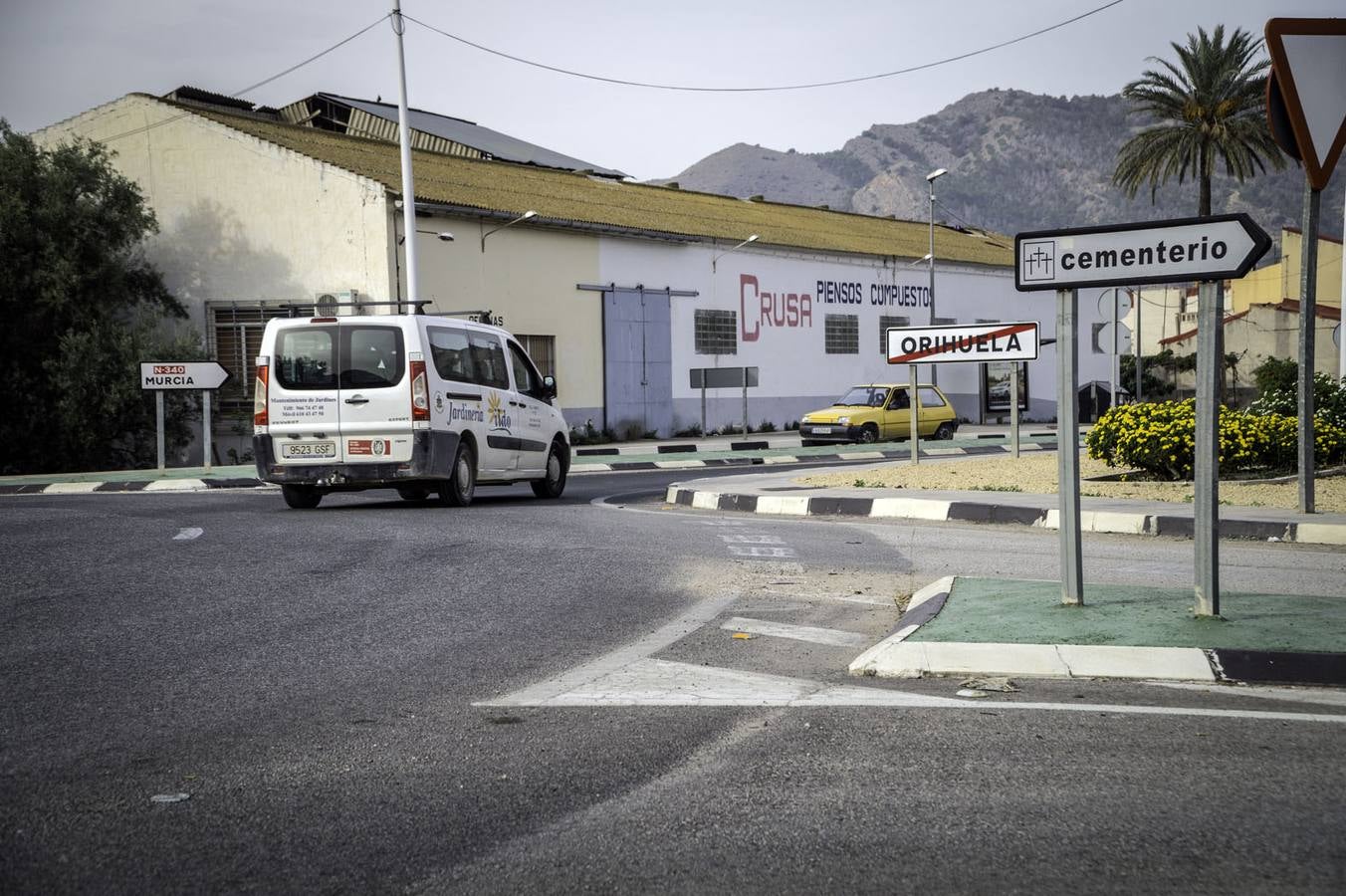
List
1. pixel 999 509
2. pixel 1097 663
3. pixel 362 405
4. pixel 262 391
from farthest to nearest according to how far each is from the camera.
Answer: pixel 262 391 → pixel 362 405 → pixel 999 509 → pixel 1097 663

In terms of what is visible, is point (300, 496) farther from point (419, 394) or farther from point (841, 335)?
point (841, 335)

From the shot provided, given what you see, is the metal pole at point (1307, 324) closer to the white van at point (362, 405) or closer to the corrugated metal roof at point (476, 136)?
the white van at point (362, 405)

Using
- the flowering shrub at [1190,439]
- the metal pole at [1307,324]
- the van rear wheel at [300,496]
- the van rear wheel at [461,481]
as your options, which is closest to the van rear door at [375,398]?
the van rear wheel at [461,481]

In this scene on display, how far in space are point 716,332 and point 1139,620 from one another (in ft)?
110

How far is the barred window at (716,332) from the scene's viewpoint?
39.0 meters

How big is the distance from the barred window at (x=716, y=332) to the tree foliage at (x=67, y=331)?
15.5 meters

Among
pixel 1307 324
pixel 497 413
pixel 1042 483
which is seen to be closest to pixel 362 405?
pixel 497 413

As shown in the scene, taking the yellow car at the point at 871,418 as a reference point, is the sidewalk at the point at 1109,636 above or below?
below

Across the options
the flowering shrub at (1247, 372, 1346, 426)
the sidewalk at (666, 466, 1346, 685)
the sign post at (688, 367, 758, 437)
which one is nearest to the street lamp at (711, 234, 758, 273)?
the sign post at (688, 367, 758, 437)

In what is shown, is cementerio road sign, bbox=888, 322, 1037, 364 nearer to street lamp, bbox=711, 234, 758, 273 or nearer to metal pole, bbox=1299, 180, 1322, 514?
metal pole, bbox=1299, 180, 1322, 514

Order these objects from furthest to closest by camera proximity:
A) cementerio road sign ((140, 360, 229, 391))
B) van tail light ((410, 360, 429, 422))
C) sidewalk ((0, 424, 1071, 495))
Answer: cementerio road sign ((140, 360, 229, 391))
sidewalk ((0, 424, 1071, 495))
van tail light ((410, 360, 429, 422))

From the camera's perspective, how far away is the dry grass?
12.5m

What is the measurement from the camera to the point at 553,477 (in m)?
16.6

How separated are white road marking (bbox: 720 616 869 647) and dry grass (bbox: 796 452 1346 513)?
18.7 feet
